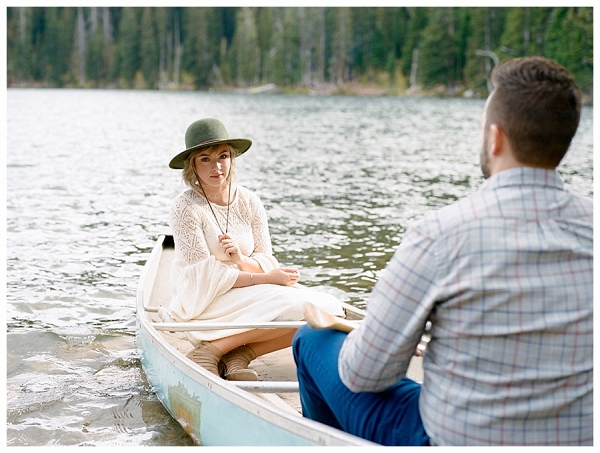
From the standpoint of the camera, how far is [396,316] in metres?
2.27

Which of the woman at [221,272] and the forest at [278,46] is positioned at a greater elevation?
the forest at [278,46]

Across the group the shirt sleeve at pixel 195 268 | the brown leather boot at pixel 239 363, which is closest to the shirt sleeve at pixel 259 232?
the shirt sleeve at pixel 195 268

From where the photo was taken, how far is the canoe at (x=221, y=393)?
2926mm

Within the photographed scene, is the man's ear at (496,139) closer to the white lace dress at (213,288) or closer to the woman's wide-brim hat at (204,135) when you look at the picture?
the white lace dress at (213,288)

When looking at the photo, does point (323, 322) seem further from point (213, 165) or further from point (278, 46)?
point (278, 46)

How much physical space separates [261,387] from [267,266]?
1.29 m

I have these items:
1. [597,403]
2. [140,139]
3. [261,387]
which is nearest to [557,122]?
[597,403]

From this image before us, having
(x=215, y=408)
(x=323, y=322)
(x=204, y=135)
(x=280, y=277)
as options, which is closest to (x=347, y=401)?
(x=323, y=322)

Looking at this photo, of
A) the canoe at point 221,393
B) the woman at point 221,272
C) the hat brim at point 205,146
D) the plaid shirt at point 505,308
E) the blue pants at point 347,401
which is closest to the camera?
the plaid shirt at point 505,308

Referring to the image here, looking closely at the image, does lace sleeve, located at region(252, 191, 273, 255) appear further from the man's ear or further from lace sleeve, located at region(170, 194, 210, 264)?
the man's ear

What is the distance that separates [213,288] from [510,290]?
2473 mm

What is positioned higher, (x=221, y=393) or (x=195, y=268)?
(x=195, y=268)

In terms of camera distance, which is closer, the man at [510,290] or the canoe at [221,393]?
the man at [510,290]

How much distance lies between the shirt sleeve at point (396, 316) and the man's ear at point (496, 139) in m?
0.32
